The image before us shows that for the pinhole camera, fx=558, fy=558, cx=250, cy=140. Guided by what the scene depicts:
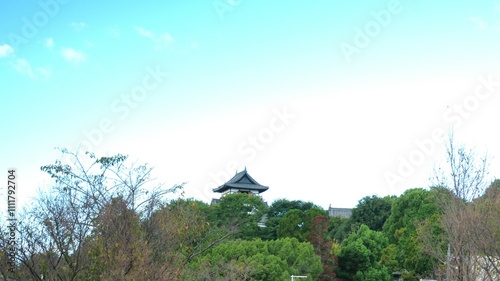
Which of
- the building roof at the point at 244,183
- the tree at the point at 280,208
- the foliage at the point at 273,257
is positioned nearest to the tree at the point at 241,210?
the tree at the point at 280,208

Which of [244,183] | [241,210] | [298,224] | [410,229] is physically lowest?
[410,229]

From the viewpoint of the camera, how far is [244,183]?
3972 cm

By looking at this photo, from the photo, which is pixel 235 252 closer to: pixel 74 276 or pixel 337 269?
pixel 337 269

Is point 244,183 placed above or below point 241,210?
above

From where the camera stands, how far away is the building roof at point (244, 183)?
3931cm

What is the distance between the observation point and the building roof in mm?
39312

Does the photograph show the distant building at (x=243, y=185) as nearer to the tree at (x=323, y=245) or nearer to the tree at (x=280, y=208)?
the tree at (x=280, y=208)

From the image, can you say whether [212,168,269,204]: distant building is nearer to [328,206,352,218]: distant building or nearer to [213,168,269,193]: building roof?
[213,168,269,193]: building roof

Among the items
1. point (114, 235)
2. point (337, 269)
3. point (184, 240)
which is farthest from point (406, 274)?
point (114, 235)

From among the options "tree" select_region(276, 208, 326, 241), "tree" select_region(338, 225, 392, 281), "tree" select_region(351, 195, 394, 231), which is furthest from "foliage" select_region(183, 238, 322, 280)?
"tree" select_region(351, 195, 394, 231)

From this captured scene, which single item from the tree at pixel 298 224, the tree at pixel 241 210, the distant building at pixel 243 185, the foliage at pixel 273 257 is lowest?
the foliage at pixel 273 257

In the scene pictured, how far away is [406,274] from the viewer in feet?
77.3

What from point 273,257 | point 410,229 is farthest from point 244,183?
point 273,257

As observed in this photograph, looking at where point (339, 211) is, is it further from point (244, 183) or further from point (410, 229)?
point (410, 229)
